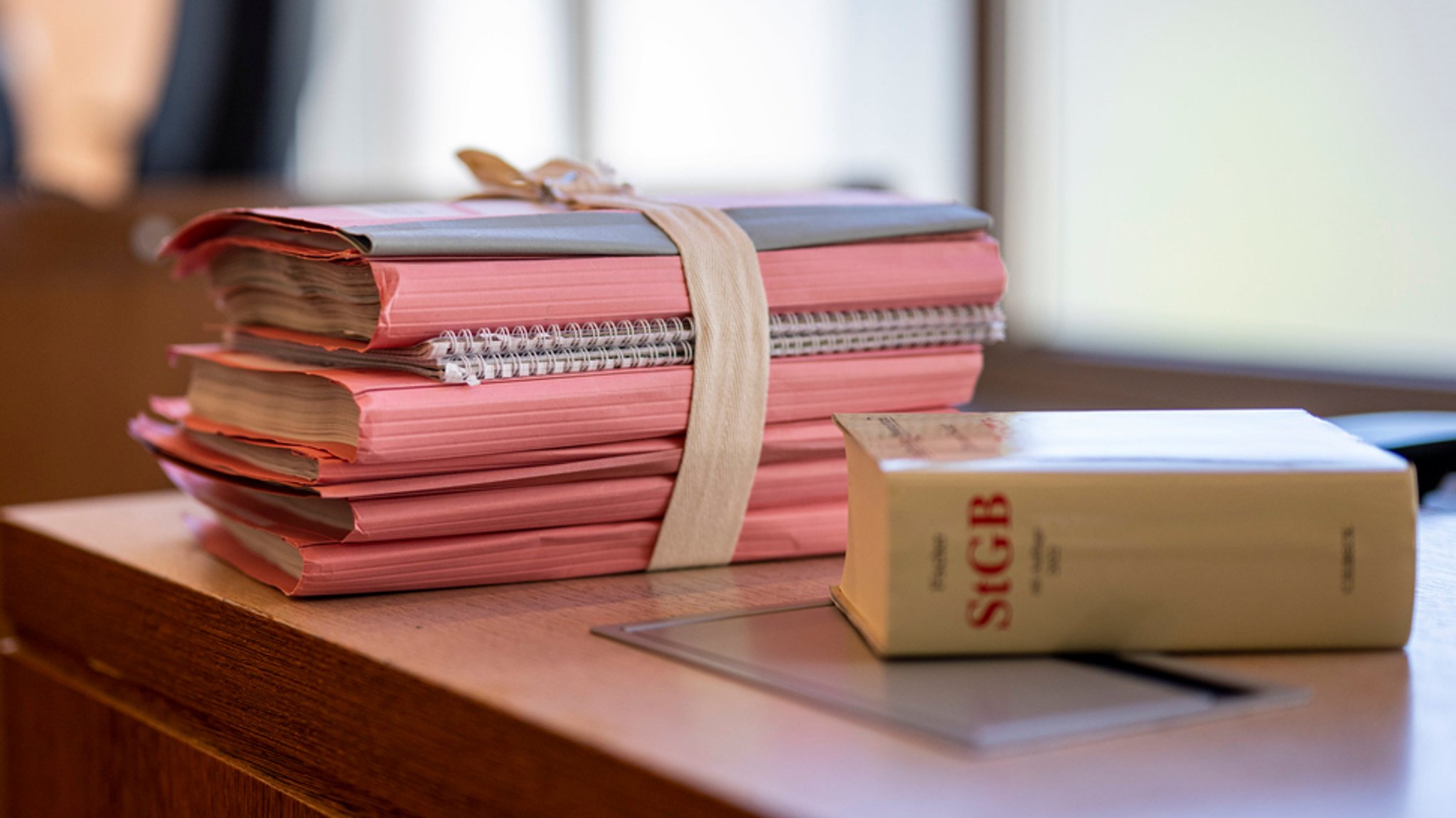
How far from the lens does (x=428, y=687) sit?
0.44 metres

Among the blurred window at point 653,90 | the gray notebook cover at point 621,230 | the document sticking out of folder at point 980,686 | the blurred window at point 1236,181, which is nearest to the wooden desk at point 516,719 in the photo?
the document sticking out of folder at point 980,686

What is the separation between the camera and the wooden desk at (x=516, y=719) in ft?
1.12

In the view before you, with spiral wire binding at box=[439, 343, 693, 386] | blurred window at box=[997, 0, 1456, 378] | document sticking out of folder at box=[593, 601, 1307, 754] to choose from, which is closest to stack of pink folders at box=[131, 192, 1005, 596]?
spiral wire binding at box=[439, 343, 693, 386]

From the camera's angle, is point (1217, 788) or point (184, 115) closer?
point (1217, 788)

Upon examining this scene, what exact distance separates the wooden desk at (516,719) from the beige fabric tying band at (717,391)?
0.02 m

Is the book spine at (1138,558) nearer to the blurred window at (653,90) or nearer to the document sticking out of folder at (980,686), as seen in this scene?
the document sticking out of folder at (980,686)

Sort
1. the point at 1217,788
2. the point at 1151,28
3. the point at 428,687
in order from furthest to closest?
the point at 1151,28 → the point at 428,687 → the point at 1217,788

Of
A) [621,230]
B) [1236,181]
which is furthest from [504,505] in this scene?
[1236,181]

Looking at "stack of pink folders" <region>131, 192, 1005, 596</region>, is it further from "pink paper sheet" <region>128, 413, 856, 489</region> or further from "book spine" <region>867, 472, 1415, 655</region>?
"book spine" <region>867, 472, 1415, 655</region>

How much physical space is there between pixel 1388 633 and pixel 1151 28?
1.89 m

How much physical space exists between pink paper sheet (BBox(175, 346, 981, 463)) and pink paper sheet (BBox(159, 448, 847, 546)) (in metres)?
0.02

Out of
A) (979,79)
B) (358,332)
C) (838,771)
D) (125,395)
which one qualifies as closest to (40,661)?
(358,332)

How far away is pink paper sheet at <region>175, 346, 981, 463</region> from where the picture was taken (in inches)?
20.9

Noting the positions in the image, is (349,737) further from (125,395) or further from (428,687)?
(125,395)
